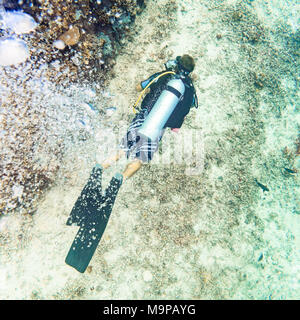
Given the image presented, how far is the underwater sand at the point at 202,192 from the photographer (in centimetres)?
386

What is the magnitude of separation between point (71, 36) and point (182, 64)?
218 centimetres

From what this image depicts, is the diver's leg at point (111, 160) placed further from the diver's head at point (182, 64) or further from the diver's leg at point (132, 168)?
the diver's head at point (182, 64)

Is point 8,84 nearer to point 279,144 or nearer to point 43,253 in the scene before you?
point 43,253

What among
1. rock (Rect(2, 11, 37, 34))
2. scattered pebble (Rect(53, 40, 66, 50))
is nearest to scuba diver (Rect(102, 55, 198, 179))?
scattered pebble (Rect(53, 40, 66, 50))

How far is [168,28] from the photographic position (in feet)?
14.4

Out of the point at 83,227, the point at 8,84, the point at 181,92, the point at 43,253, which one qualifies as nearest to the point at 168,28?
the point at 181,92

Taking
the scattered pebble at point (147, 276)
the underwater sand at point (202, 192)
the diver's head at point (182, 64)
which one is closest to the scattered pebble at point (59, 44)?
the underwater sand at point (202, 192)

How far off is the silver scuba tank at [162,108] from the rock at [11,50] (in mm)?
2428

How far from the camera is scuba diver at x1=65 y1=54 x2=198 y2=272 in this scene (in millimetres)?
3727

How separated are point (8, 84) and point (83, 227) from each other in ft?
9.33

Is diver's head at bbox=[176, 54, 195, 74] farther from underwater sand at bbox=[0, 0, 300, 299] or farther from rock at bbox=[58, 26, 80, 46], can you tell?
rock at bbox=[58, 26, 80, 46]

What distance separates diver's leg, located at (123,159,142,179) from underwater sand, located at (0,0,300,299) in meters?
0.13

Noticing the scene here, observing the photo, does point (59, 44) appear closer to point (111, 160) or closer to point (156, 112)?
point (156, 112)
